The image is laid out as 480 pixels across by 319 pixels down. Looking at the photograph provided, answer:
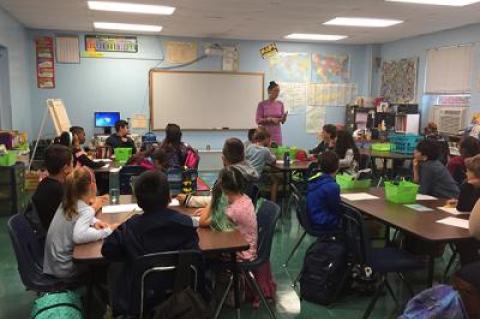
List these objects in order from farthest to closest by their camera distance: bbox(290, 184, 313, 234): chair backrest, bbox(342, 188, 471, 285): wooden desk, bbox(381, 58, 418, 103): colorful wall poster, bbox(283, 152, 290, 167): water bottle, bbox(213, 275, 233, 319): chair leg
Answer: bbox(381, 58, 418, 103): colorful wall poster → bbox(283, 152, 290, 167): water bottle → bbox(290, 184, 313, 234): chair backrest → bbox(213, 275, 233, 319): chair leg → bbox(342, 188, 471, 285): wooden desk

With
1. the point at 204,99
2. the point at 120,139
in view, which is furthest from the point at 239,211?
the point at 204,99

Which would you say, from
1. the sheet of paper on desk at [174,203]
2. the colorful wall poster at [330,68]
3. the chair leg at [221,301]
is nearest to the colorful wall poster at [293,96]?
the colorful wall poster at [330,68]

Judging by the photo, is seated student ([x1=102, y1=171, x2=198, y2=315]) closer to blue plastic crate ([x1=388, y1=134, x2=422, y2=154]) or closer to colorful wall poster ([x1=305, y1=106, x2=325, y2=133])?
blue plastic crate ([x1=388, y1=134, x2=422, y2=154])

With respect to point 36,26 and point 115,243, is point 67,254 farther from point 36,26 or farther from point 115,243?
point 36,26

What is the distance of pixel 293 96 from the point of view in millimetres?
9344

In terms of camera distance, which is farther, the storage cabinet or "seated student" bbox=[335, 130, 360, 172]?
the storage cabinet

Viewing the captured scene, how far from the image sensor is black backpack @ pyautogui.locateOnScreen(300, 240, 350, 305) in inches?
126

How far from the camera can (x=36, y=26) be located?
778cm

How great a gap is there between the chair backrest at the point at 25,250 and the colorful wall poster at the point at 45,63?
20.2ft

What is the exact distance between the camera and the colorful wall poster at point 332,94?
9461 millimetres

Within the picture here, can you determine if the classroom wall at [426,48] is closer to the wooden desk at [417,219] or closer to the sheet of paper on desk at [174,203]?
the wooden desk at [417,219]

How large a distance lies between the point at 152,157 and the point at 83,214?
1.69 m

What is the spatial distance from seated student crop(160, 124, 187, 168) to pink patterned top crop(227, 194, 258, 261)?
168 centimetres

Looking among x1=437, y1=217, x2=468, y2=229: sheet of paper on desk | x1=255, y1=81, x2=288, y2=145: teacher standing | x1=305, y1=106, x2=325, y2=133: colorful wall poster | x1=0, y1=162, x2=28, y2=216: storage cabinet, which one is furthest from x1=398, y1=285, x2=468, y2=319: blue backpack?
x1=305, y1=106, x2=325, y2=133: colorful wall poster
